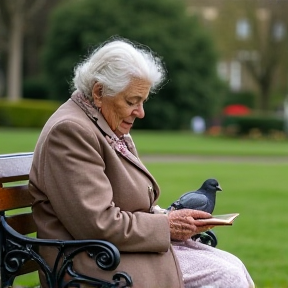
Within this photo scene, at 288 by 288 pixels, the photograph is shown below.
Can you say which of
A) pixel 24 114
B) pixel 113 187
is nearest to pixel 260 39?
A: pixel 24 114

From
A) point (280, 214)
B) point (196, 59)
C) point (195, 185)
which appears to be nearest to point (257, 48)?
point (196, 59)

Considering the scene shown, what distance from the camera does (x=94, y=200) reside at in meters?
3.45

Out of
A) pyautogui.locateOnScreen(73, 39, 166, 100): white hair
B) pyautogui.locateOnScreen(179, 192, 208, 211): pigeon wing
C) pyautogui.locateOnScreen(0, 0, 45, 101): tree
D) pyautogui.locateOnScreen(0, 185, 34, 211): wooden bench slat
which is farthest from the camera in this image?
pyautogui.locateOnScreen(0, 0, 45, 101): tree

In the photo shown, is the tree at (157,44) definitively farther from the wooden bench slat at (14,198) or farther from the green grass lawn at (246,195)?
the wooden bench slat at (14,198)

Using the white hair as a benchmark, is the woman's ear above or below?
below

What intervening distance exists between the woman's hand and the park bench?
0.36 meters

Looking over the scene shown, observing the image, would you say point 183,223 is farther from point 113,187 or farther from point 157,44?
point 157,44

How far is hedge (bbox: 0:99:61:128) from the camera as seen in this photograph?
3353 cm

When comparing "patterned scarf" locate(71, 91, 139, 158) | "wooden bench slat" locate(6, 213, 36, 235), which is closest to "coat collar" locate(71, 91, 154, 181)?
"patterned scarf" locate(71, 91, 139, 158)

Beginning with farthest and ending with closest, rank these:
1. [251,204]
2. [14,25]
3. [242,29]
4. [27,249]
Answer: [242,29]
[14,25]
[251,204]
[27,249]

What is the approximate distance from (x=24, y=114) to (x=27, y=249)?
30691 millimetres

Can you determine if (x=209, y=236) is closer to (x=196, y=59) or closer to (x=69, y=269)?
(x=69, y=269)

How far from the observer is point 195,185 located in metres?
13.1

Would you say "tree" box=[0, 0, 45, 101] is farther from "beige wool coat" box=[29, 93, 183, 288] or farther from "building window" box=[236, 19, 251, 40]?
"beige wool coat" box=[29, 93, 183, 288]
